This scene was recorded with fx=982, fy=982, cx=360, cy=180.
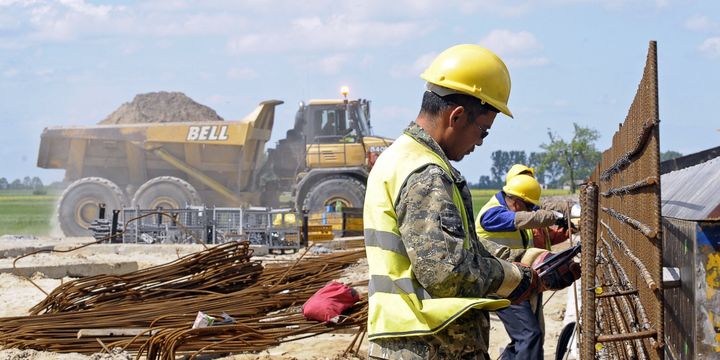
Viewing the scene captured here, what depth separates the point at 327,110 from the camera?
22875 millimetres

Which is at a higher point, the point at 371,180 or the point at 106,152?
the point at 106,152

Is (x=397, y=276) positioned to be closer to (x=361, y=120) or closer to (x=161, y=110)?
(x=361, y=120)

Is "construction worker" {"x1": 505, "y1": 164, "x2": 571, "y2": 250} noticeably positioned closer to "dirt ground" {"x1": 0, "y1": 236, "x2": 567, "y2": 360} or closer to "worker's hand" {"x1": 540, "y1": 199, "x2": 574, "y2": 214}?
"worker's hand" {"x1": 540, "y1": 199, "x2": 574, "y2": 214}

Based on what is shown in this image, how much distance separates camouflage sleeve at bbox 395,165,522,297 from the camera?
304 cm

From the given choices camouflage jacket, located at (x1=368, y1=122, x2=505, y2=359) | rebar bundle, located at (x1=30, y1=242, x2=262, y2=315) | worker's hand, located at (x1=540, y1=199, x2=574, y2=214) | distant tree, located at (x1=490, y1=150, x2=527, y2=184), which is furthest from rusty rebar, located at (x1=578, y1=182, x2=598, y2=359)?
distant tree, located at (x1=490, y1=150, x2=527, y2=184)

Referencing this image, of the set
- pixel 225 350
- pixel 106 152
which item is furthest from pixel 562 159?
pixel 225 350

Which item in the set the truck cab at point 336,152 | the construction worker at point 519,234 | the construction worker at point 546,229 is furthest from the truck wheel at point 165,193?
the construction worker at point 519,234

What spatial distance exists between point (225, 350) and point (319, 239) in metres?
12.1

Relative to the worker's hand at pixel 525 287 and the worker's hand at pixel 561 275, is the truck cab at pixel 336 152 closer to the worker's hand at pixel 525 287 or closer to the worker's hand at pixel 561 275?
the worker's hand at pixel 561 275

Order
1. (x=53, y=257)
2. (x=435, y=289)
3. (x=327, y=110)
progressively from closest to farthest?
(x=435, y=289) → (x=53, y=257) → (x=327, y=110)

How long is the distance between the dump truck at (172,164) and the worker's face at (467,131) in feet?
68.5

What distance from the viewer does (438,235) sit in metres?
3.04

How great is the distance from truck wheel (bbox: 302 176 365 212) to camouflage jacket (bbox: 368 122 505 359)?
19098 mm

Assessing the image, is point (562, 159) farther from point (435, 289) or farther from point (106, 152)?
point (435, 289)
